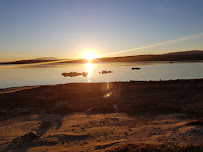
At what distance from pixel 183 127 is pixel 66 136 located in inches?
258

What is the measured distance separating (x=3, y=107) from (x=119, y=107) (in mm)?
11060

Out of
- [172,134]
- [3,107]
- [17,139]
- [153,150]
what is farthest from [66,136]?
[3,107]

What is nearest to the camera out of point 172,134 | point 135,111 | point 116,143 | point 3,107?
point 116,143

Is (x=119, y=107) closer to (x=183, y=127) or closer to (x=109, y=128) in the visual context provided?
(x=109, y=128)

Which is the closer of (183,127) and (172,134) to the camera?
(172,134)

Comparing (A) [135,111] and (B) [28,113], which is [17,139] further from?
(A) [135,111]

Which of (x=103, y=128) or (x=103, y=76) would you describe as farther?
(x=103, y=76)

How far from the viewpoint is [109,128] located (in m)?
9.25

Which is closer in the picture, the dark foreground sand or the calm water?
the dark foreground sand

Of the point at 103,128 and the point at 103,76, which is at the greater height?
the point at 103,76

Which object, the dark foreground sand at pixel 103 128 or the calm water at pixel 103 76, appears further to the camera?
the calm water at pixel 103 76

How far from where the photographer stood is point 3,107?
14.9 meters

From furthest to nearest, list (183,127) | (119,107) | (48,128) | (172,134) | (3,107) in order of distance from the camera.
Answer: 1. (3,107)
2. (119,107)
3. (48,128)
4. (183,127)
5. (172,134)

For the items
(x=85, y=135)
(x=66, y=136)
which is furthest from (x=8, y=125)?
(x=85, y=135)
